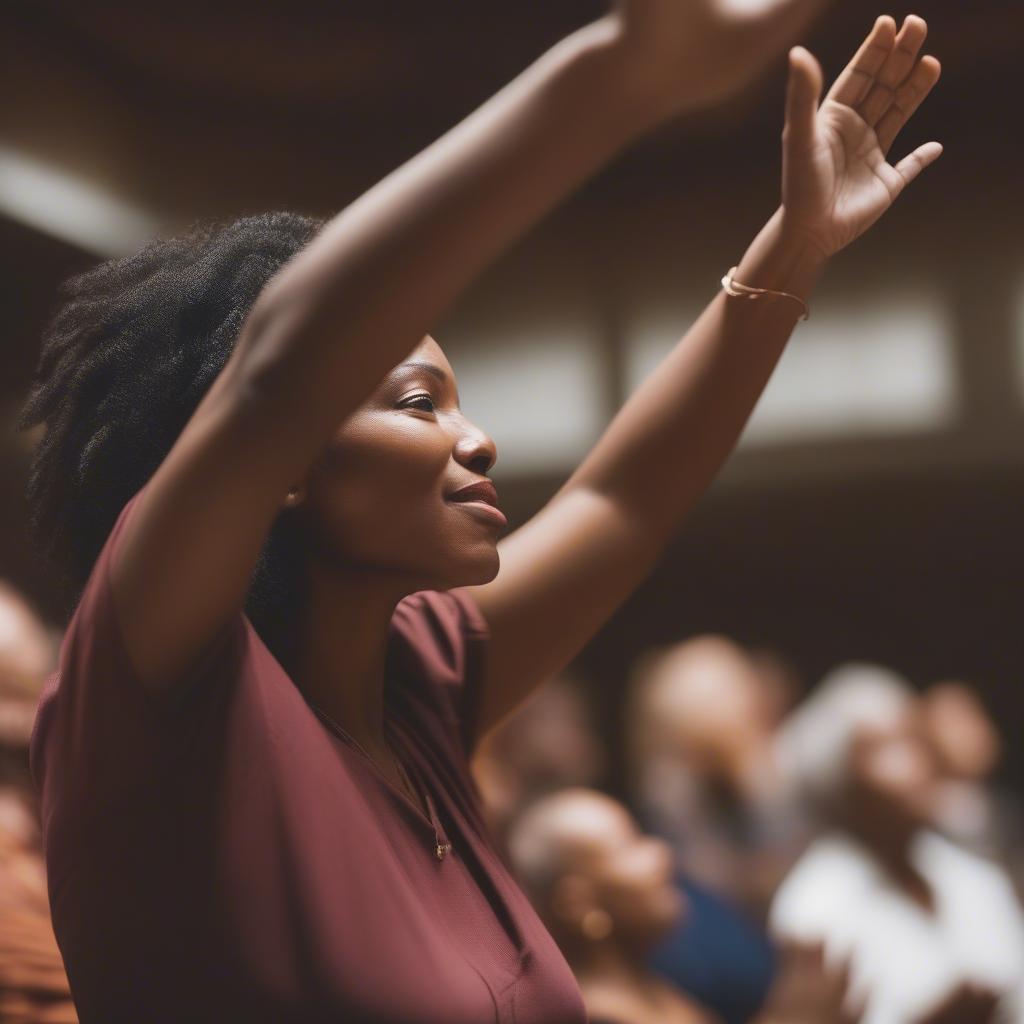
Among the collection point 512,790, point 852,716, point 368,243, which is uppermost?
point 368,243

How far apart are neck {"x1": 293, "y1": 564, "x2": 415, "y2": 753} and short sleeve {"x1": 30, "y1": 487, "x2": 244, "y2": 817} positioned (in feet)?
Result: 0.74

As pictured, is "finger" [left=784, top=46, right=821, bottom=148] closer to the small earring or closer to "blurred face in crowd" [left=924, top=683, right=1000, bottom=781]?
the small earring

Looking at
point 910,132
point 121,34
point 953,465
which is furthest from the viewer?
point 953,465

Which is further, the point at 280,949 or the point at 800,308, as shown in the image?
the point at 800,308

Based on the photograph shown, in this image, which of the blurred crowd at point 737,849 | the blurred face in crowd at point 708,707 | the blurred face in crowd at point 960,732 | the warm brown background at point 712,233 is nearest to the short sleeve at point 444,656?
the blurred crowd at point 737,849

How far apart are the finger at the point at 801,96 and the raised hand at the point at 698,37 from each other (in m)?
0.11

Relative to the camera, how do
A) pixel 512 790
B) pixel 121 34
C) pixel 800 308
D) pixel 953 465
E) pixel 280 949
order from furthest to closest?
pixel 953 465 → pixel 121 34 → pixel 512 790 → pixel 800 308 → pixel 280 949

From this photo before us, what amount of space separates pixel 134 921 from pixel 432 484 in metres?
0.45

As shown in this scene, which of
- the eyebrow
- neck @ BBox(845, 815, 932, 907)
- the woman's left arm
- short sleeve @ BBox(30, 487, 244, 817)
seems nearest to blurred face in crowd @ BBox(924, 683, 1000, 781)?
neck @ BBox(845, 815, 932, 907)

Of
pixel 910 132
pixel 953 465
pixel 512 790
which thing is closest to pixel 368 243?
pixel 512 790

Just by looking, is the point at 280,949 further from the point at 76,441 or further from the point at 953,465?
the point at 953,465

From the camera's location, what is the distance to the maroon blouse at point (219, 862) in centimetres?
110

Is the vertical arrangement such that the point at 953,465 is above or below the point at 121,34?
below

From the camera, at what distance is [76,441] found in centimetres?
133
